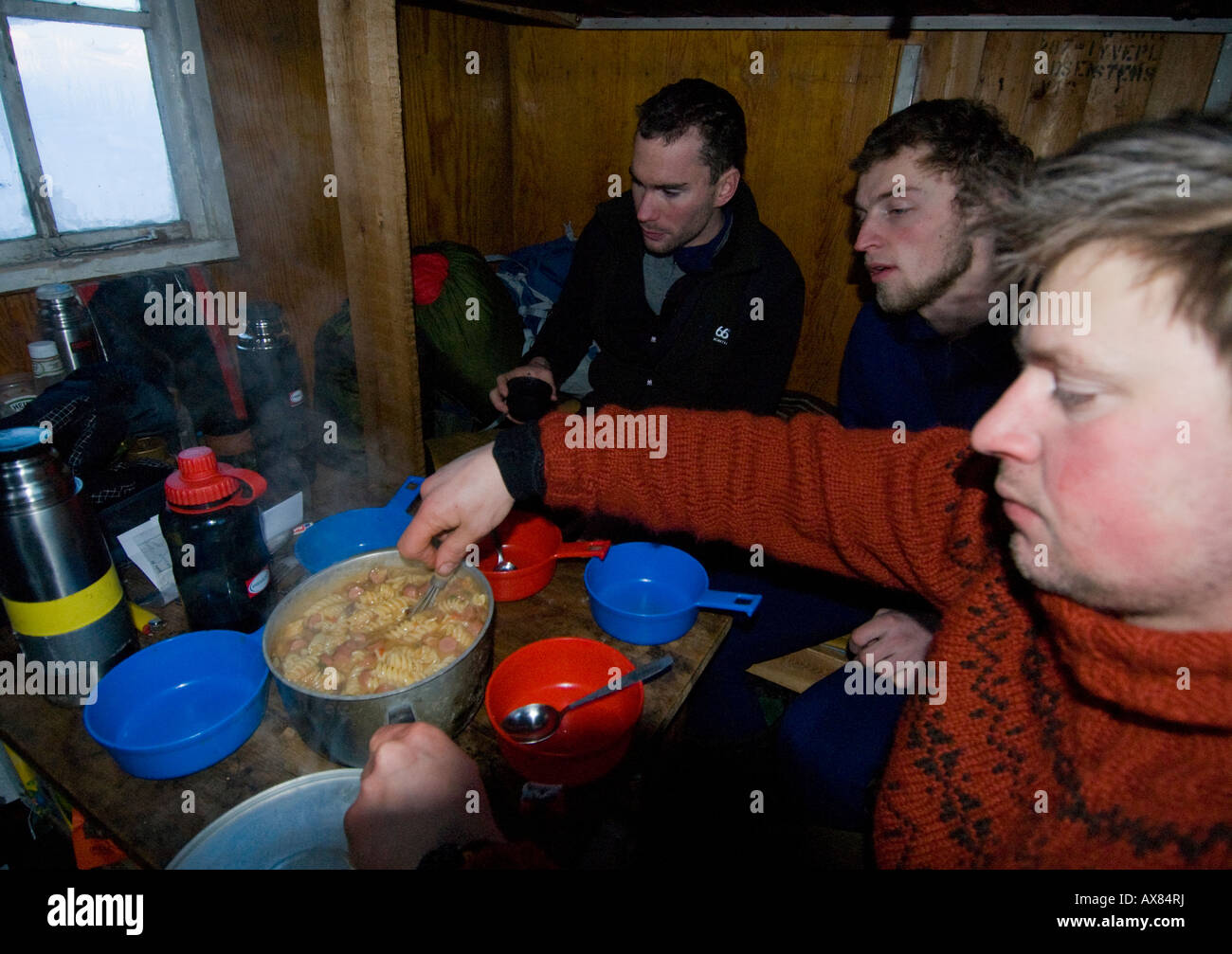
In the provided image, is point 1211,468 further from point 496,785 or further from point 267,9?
point 267,9

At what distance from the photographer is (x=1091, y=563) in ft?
2.69

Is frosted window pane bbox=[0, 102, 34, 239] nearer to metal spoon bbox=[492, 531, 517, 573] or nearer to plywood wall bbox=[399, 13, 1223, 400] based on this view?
plywood wall bbox=[399, 13, 1223, 400]

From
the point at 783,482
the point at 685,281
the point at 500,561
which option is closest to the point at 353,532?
the point at 500,561

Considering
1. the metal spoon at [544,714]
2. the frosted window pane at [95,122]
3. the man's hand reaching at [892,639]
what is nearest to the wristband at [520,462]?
the metal spoon at [544,714]

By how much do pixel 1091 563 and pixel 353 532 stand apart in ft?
4.83

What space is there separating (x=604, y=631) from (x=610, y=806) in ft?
1.38

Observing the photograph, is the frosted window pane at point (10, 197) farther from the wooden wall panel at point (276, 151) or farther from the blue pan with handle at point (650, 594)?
the blue pan with handle at point (650, 594)

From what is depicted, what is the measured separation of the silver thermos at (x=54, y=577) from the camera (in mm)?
1010

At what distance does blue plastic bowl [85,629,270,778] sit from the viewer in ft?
3.27

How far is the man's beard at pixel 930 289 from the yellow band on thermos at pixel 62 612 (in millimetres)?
2488

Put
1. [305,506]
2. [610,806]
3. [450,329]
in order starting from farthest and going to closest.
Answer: [450,329] < [305,506] < [610,806]

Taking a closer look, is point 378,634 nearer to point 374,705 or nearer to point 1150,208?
point 374,705

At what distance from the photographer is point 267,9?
99.9 inches
